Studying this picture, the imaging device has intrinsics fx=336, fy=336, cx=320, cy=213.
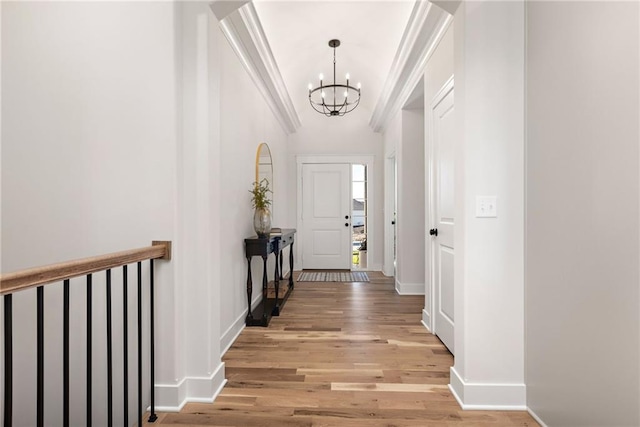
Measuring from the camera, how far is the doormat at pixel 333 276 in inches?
202

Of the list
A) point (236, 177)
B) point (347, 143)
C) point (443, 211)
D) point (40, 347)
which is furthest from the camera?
point (347, 143)

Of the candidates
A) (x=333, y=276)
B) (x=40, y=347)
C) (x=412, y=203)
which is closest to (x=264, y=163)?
(x=412, y=203)

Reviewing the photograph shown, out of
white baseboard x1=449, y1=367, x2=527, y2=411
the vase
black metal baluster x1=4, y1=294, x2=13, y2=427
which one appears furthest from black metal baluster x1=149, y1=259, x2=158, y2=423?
white baseboard x1=449, y1=367, x2=527, y2=411

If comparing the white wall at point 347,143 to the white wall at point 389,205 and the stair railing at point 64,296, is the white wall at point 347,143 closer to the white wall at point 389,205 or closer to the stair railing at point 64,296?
the white wall at point 389,205

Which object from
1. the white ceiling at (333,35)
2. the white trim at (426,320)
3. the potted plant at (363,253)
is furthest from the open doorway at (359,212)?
the white trim at (426,320)

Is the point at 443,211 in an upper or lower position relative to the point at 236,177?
lower

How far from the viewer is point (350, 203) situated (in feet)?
19.9

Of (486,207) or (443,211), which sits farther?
(443,211)

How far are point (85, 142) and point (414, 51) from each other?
2686mm

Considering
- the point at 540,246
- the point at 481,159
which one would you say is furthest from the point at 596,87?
the point at 540,246

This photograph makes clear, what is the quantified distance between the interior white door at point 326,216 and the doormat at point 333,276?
33cm

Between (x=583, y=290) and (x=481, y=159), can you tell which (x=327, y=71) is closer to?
(x=481, y=159)

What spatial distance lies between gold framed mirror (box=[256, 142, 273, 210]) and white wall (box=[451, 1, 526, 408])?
7.78ft

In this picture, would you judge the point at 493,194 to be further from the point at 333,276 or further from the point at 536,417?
the point at 333,276
